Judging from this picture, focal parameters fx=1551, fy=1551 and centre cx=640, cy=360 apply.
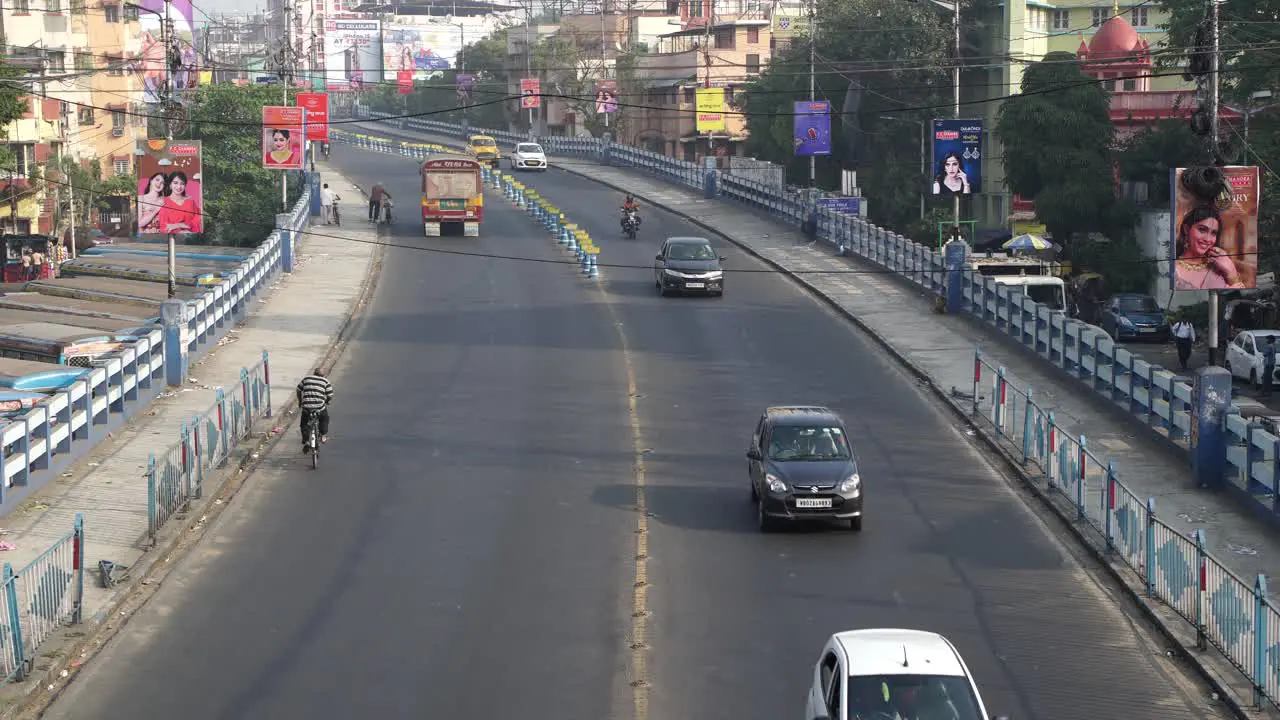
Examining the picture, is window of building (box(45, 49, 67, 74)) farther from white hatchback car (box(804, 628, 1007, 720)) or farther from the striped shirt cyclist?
white hatchback car (box(804, 628, 1007, 720))

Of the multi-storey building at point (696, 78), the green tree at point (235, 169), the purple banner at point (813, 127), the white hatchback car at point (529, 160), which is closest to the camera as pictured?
the purple banner at point (813, 127)

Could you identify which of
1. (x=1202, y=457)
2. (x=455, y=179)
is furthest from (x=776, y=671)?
(x=455, y=179)

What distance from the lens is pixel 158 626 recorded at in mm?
18656

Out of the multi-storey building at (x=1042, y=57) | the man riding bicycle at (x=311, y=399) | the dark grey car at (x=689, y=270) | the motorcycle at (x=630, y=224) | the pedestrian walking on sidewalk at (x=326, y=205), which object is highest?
the multi-storey building at (x=1042, y=57)

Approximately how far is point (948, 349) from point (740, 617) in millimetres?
20856

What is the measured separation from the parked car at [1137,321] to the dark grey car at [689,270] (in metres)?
14.2

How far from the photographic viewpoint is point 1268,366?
4056 cm

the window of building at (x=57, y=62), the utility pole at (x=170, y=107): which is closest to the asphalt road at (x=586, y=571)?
the utility pole at (x=170, y=107)

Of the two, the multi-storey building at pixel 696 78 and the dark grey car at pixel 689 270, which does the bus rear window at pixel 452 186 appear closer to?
the dark grey car at pixel 689 270

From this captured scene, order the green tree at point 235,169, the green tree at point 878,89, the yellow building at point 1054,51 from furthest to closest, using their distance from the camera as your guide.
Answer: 1. the green tree at point 878,89
2. the yellow building at point 1054,51
3. the green tree at point 235,169

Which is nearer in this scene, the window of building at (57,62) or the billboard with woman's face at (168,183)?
the billboard with woman's face at (168,183)

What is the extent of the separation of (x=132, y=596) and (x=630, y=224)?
41.1 metres

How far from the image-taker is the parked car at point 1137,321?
5103 cm

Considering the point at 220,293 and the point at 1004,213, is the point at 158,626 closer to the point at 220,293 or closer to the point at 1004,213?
the point at 220,293
